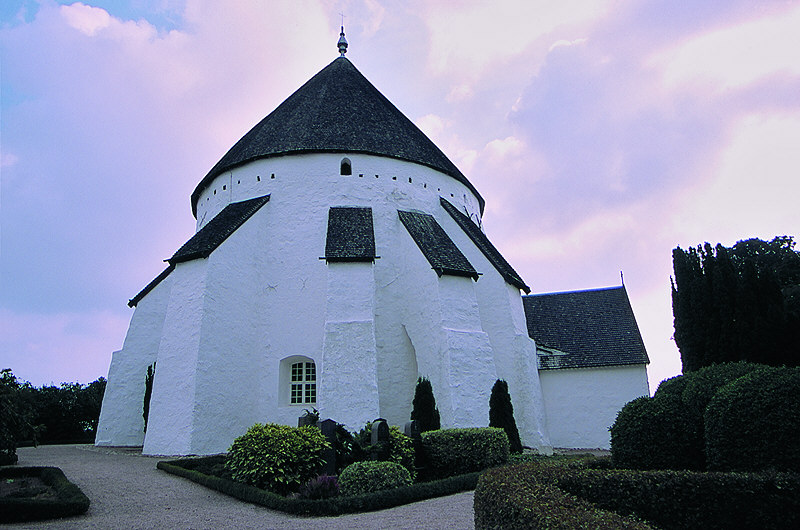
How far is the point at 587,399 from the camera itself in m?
18.7

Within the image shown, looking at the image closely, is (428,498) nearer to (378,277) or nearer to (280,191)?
(378,277)

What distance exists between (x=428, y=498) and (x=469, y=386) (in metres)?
5.32

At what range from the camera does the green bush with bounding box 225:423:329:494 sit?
348 inches

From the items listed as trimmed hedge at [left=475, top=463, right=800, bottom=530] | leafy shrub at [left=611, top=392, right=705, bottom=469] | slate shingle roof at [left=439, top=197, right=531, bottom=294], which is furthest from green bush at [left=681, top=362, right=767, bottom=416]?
slate shingle roof at [left=439, top=197, right=531, bottom=294]

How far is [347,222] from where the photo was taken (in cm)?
1587

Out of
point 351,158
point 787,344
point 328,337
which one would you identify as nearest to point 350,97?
point 351,158

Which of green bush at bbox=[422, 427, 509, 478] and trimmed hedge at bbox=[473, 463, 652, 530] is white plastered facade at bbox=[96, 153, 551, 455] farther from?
trimmed hedge at bbox=[473, 463, 652, 530]

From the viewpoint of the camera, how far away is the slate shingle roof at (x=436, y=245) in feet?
48.5

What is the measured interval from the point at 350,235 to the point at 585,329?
10.8 metres

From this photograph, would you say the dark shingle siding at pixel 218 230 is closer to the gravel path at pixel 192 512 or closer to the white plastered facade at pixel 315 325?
the white plastered facade at pixel 315 325

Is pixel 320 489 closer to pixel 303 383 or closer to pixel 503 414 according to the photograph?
pixel 503 414

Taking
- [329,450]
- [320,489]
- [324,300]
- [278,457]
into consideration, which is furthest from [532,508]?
[324,300]

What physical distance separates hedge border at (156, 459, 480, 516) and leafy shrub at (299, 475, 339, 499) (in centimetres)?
30

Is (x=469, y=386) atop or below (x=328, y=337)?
below
